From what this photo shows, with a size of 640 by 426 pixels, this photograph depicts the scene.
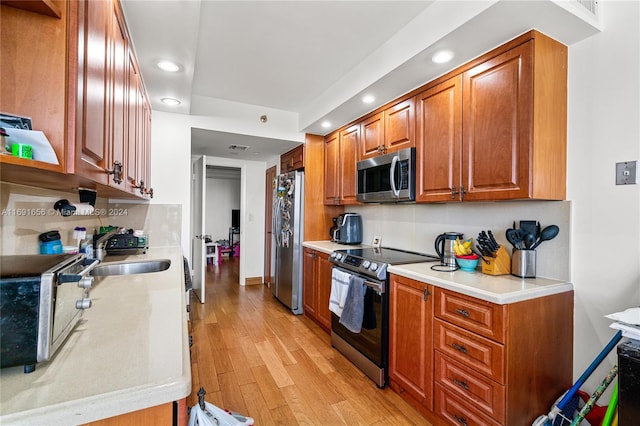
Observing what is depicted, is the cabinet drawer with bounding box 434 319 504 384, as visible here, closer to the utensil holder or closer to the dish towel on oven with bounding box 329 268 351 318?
the utensil holder

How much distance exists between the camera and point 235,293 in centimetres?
444

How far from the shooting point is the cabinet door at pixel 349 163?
121 inches

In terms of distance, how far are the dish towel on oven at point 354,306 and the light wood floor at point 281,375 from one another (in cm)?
39

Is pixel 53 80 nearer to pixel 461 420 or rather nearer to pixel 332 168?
pixel 461 420

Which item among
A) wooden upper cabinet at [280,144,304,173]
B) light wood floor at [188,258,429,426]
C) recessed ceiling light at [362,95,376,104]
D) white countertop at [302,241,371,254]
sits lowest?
light wood floor at [188,258,429,426]

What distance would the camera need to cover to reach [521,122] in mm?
1594

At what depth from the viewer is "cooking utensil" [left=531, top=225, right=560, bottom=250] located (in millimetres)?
1692

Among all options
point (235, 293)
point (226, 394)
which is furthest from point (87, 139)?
point (235, 293)

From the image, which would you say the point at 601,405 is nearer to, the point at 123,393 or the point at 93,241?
the point at 123,393

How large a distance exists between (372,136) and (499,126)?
1.24m

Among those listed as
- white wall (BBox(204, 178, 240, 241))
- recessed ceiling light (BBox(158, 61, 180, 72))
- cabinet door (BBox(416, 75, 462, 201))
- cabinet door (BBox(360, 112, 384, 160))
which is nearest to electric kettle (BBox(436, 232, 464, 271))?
cabinet door (BBox(416, 75, 462, 201))

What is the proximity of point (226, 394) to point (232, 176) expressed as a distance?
626 cm

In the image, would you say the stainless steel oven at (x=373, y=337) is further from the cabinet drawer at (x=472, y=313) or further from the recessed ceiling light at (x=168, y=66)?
the recessed ceiling light at (x=168, y=66)

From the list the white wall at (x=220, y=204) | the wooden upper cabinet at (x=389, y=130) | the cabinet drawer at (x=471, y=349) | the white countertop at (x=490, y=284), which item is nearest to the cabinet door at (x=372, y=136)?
the wooden upper cabinet at (x=389, y=130)
